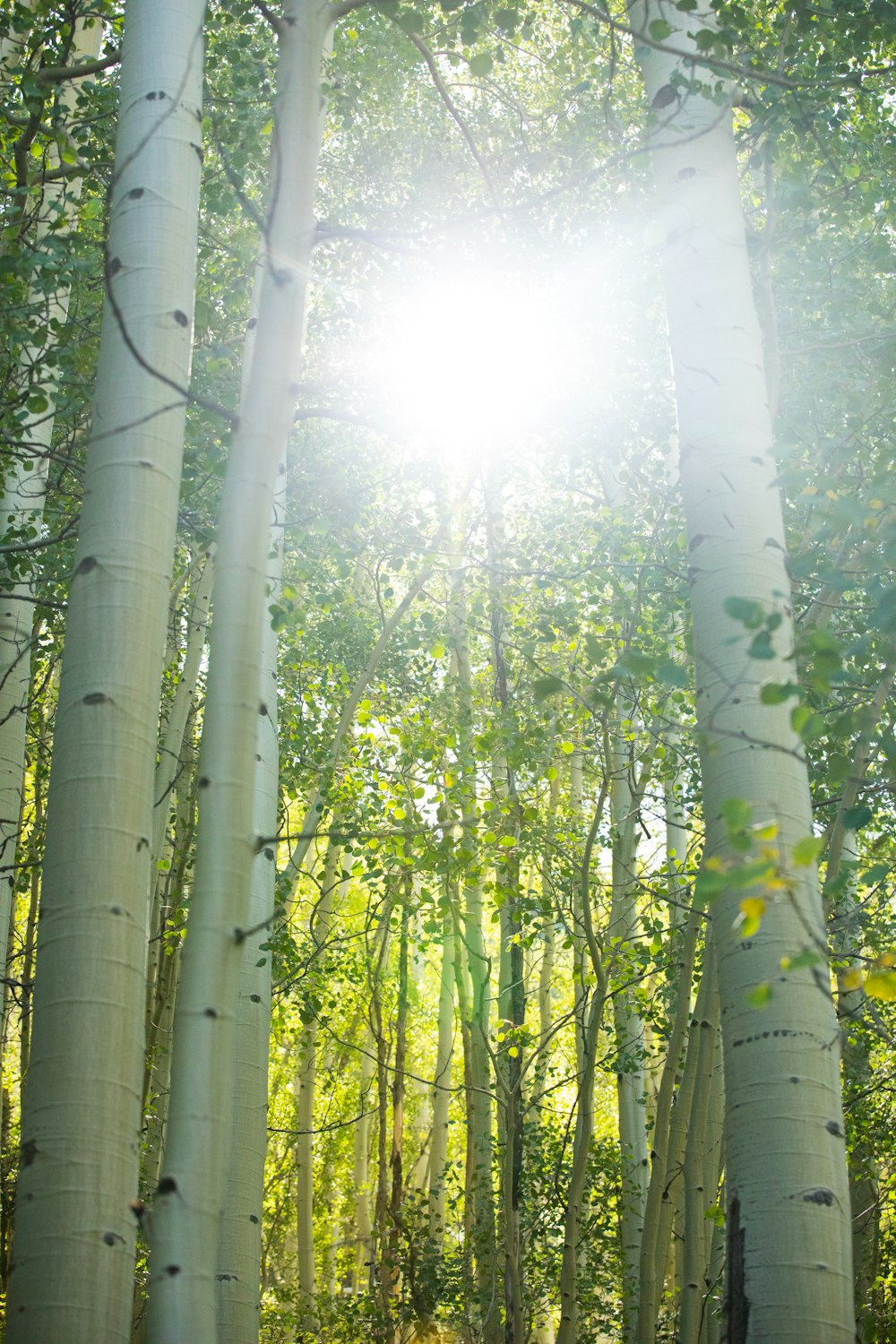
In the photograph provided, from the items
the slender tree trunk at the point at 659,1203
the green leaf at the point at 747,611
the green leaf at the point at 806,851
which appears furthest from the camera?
the slender tree trunk at the point at 659,1203

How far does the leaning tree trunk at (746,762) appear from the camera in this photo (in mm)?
2119

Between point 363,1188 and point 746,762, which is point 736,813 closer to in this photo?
point 746,762

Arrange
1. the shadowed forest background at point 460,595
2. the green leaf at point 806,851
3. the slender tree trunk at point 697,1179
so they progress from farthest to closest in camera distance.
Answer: the slender tree trunk at point 697,1179 < the shadowed forest background at point 460,595 < the green leaf at point 806,851

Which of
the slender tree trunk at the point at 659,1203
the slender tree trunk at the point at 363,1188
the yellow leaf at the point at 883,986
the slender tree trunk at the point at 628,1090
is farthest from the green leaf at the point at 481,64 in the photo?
the slender tree trunk at the point at 363,1188

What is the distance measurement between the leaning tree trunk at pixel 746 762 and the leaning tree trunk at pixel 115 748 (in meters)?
1.17

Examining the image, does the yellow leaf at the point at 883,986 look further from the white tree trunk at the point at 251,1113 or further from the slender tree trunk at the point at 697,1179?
the slender tree trunk at the point at 697,1179

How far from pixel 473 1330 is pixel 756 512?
7855mm

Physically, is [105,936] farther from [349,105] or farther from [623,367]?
[623,367]

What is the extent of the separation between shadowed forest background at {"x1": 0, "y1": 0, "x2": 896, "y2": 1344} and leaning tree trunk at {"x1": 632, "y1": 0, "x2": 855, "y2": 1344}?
0.01m

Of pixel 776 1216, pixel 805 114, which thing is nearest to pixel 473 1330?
pixel 776 1216

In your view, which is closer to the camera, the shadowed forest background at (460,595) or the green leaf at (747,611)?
the green leaf at (747,611)

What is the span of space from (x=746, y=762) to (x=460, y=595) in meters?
7.50

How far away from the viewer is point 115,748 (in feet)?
6.94

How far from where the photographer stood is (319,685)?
10.2m
